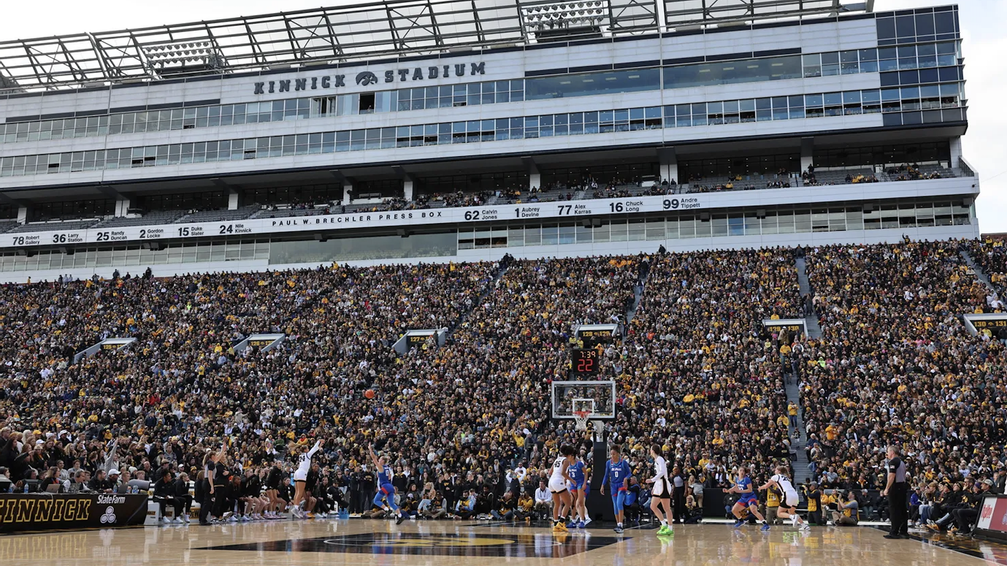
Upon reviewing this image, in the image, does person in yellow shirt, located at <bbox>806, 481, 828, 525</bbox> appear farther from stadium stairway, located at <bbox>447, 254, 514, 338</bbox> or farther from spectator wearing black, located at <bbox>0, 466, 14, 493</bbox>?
stadium stairway, located at <bbox>447, 254, 514, 338</bbox>

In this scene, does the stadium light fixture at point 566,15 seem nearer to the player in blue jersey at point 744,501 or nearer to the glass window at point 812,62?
the glass window at point 812,62

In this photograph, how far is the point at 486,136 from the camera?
6106cm

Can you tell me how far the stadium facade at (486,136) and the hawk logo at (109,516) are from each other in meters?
41.1

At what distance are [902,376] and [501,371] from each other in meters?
15.8

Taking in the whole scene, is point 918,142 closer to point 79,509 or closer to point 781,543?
point 781,543

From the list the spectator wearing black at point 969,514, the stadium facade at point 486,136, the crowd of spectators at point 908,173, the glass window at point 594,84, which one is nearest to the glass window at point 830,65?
the stadium facade at point 486,136

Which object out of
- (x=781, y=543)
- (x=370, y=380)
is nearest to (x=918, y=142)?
(x=370, y=380)

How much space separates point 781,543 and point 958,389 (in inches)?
697

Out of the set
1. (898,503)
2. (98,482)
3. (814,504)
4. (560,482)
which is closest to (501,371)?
(814,504)

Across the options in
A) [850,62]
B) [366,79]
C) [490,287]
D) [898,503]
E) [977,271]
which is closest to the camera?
[898,503]

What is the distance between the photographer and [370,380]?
38.7 meters

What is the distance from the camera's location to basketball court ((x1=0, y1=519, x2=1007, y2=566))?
12.2 metres

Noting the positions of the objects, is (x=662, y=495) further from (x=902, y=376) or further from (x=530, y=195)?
(x=530, y=195)

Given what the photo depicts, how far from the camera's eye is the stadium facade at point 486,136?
55812 mm
